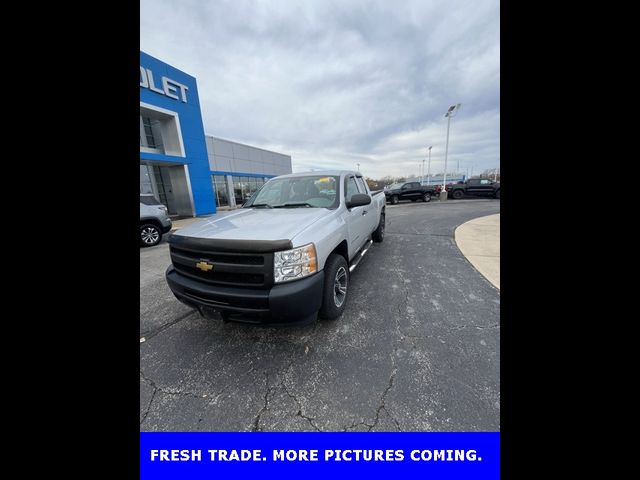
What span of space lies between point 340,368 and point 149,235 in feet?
25.4

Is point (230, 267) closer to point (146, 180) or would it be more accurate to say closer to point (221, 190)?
point (146, 180)

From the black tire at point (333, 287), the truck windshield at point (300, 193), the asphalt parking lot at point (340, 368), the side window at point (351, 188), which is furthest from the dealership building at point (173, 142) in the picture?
the black tire at point (333, 287)

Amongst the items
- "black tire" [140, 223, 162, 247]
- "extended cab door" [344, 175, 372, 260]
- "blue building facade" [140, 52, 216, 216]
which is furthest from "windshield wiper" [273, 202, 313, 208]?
"blue building facade" [140, 52, 216, 216]

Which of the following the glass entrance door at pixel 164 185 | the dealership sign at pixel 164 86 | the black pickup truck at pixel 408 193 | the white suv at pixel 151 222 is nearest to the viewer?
the white suv at pixel 151 222

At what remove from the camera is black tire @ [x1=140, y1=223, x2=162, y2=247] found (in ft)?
22.3

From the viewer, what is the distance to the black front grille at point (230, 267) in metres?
1.79

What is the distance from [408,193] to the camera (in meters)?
18.2

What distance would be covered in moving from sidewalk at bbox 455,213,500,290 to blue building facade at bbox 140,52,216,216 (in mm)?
13996

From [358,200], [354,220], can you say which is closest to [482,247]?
[354,220]

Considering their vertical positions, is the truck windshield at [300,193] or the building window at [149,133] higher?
the building window at [149,133]

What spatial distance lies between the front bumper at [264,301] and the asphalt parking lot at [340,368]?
468 millimetres

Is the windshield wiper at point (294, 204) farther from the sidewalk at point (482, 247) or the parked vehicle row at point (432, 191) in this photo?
the parked vehicle row at point (432, 191)
